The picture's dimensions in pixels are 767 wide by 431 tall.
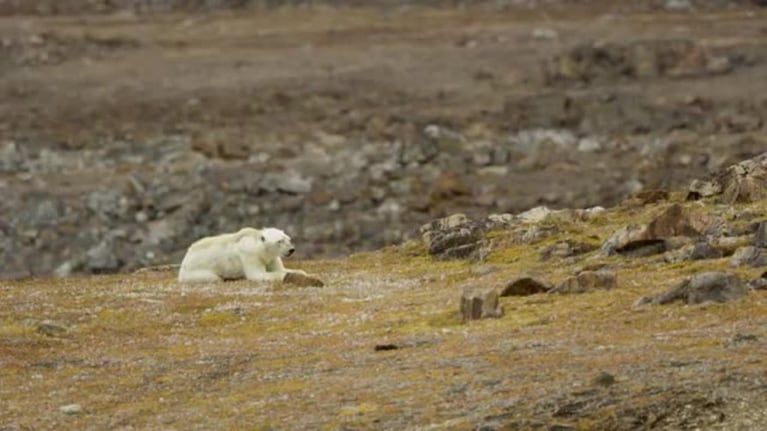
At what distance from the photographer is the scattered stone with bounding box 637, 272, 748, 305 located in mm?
24516

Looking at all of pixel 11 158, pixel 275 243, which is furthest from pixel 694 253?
pixel 11 158

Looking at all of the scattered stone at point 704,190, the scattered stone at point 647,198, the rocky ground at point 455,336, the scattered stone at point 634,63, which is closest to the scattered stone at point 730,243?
the rocky ground at point 455,336

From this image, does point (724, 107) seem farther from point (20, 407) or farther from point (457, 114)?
point (20, 407)

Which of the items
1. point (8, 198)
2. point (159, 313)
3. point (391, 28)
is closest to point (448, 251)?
point (159, 313)

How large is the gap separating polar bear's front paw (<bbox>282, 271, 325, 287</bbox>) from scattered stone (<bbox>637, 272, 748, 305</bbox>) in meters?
7.05

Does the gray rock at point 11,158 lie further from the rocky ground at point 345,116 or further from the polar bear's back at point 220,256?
the polar bear's back at point 220,256

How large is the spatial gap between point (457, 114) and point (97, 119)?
9801 millimetres

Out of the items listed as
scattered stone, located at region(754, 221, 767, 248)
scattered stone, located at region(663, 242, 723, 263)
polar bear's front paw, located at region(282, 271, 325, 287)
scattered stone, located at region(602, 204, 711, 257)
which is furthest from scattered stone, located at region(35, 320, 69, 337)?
scattered stone, located at region(754, 221, 767, 248)

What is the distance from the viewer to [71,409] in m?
23.6

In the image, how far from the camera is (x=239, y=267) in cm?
3212

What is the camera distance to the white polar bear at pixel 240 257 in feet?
104

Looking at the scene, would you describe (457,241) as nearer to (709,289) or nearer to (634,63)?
(709,289)

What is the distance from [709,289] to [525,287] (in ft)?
11.3

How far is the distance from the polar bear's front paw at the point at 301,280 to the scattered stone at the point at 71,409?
750cm
